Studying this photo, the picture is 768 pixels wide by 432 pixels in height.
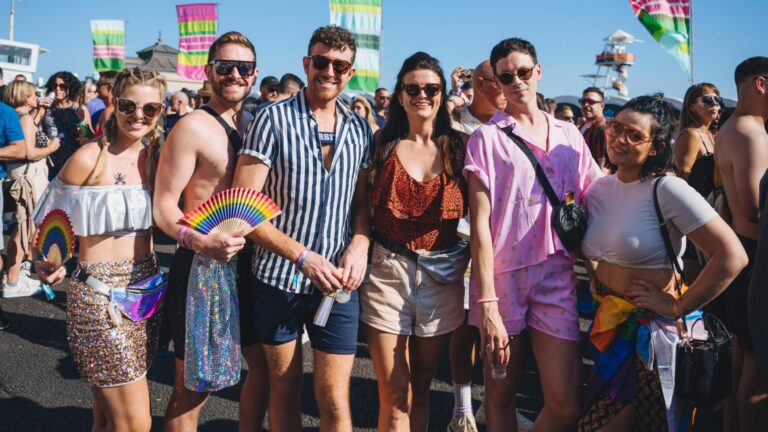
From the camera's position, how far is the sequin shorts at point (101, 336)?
256cm

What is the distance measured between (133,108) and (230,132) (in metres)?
0.43

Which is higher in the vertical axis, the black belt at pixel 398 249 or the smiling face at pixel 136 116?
the smiling face at pixel 136 116

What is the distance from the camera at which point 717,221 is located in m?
2.40

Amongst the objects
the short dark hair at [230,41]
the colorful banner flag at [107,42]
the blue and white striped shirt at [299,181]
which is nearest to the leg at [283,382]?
the blue and white striped shirt at [299,181]

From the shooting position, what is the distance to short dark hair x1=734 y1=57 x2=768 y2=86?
328cm

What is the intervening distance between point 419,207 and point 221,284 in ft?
3.10

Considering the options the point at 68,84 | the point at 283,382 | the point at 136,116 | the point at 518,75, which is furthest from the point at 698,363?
the point at 68,84

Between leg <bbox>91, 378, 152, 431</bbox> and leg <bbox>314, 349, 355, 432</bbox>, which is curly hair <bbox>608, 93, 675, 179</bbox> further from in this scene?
leg <bbox>91, 378, 152, 431</bbox>

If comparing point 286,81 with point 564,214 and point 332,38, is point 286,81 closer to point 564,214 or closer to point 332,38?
point 332,38

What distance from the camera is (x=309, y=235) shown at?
275 cm

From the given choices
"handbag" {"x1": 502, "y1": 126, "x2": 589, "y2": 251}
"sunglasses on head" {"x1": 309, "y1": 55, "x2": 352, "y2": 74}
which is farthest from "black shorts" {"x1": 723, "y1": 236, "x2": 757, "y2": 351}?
"sunglasses on head" {"x1": 309, "y1": 55, "x2": 352, "y2": 74}

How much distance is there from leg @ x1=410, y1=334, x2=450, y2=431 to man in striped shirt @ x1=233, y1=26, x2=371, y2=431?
339mm

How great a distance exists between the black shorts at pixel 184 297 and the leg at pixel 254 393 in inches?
4.8

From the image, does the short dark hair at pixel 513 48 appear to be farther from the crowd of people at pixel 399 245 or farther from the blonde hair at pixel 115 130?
the blonde hair at pixel 115 130
